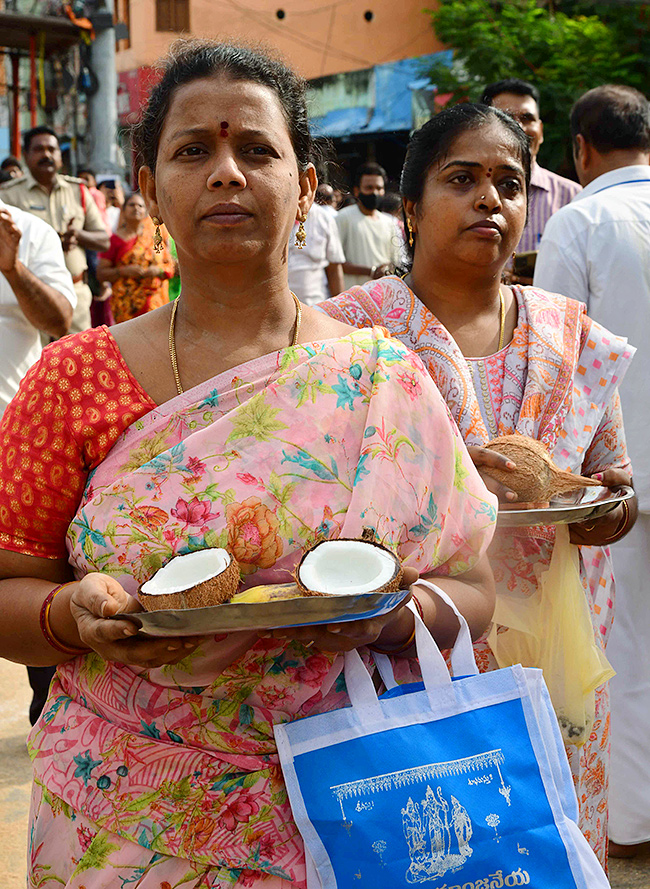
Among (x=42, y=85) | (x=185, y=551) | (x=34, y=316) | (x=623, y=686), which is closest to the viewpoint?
(x=185, y=551)

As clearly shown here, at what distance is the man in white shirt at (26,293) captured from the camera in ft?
12.8

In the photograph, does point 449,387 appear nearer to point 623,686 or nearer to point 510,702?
point 510,702

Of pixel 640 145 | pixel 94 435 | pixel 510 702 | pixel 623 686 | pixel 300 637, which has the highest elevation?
pixel 640 145

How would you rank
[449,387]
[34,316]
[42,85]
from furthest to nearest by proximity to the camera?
[42,85], [34,316], [449,387]

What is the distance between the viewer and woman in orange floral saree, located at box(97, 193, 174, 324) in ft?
27.3

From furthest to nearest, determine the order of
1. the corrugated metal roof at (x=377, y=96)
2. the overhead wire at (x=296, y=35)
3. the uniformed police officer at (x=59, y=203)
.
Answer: the overhead wire at (x=296, y=35) → the corrugated metal roof at (x=377, y=96) → the uniformed police officer at (x=59, y=203)

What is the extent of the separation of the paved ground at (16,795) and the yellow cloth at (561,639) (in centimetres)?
124

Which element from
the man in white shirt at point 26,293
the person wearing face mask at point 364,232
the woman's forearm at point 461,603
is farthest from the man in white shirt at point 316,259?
the woman's forearm at point 461,603

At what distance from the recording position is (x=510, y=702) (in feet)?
5.07

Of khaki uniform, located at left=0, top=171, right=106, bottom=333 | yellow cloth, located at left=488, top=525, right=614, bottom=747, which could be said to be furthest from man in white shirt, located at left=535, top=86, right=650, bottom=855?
khaki uniform, located at left=0, top=171, right=106, bottom=333

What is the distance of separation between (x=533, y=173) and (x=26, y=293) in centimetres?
249

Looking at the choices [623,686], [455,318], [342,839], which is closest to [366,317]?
[455,318]

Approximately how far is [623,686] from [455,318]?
1.64 m

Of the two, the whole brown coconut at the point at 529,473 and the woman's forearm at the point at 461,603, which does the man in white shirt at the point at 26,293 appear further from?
the woman's forearm at the point at 461,603
